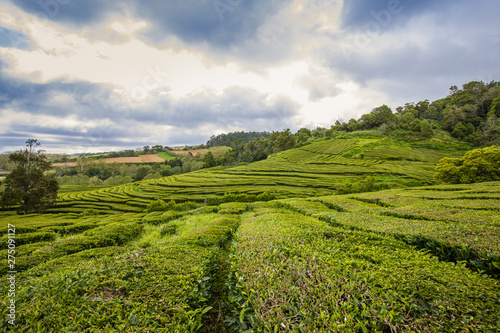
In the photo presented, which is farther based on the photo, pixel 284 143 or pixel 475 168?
pixel 284 143

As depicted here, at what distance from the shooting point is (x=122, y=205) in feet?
103

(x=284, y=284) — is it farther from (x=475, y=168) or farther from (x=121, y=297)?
(x=475, y=168)

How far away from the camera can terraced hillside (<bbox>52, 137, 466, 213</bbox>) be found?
3334 cm

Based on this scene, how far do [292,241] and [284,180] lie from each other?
116 feet

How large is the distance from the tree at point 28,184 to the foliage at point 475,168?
67492 millimetres

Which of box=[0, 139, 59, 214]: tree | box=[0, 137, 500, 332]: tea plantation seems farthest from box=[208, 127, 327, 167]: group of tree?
box=[0, 137, 500, 332]: tea plantation

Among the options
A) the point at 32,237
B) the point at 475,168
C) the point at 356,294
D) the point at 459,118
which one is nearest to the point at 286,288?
the point at 356,294

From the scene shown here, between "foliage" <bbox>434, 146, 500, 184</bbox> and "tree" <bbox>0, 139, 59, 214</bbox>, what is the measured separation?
67492 millimetres

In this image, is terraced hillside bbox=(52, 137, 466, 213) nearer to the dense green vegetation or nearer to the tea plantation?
the dense green vegetation

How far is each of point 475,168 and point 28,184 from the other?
2751 inches

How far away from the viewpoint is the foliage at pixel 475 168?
26.6m

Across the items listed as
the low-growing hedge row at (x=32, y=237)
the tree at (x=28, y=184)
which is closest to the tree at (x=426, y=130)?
the low-growing hedge row at (x=32, y=237)

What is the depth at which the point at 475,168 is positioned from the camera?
27.0 meters

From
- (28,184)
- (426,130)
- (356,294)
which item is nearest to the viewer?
(356,294)
